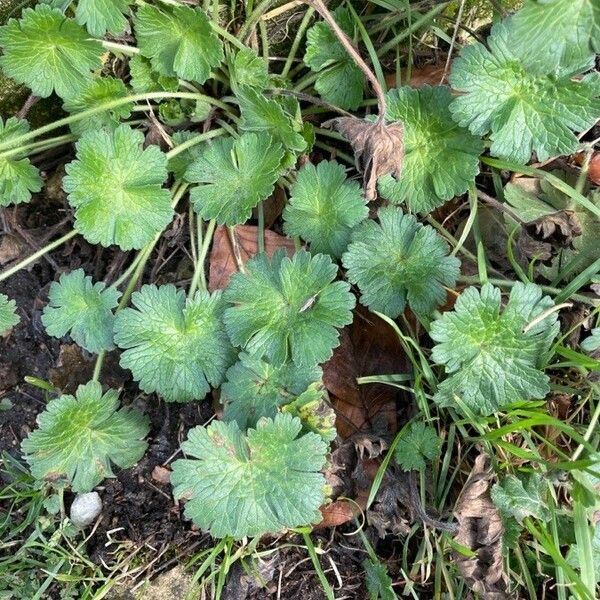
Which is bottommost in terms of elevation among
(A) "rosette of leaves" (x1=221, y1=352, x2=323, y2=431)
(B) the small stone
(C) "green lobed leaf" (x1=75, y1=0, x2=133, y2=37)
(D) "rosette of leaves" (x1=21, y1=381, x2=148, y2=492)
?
(B) the small stone

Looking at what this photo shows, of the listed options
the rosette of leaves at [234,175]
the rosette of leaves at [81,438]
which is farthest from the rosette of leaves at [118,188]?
the rosette of leaves at [81,438]

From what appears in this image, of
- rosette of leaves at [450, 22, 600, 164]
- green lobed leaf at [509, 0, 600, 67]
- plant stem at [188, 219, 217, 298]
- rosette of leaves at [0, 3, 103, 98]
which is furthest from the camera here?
plant stem at [188, 219, 217, 298]

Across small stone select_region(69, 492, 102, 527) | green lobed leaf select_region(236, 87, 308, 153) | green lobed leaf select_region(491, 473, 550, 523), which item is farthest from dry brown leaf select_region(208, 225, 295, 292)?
green lobed leaf select_region(491, 473, 550, 523)

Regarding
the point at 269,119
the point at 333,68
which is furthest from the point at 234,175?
the point at 333,68

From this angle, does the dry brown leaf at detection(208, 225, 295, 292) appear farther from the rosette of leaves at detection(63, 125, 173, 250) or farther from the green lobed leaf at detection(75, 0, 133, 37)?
the green lobed leaf at detection(75, 0, 133, 37)

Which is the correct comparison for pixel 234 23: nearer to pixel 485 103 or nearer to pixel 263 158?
pixel 263 158

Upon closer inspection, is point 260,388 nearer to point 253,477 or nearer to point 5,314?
point 253,477

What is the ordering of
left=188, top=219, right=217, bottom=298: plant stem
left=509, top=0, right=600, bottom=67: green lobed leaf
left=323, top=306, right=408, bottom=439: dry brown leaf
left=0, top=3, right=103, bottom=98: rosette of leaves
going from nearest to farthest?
left=509, top=0, right=600, bottom=67: green lobed leaf → left=0, top=3, right=103, bottom=98: rosette of leaves → left=188, top=219, right=217, bottom=298: plant stem → left=323, top=306, right=408, bottom=439: dry brown leaf

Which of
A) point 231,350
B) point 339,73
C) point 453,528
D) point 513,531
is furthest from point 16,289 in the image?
point 513,531
